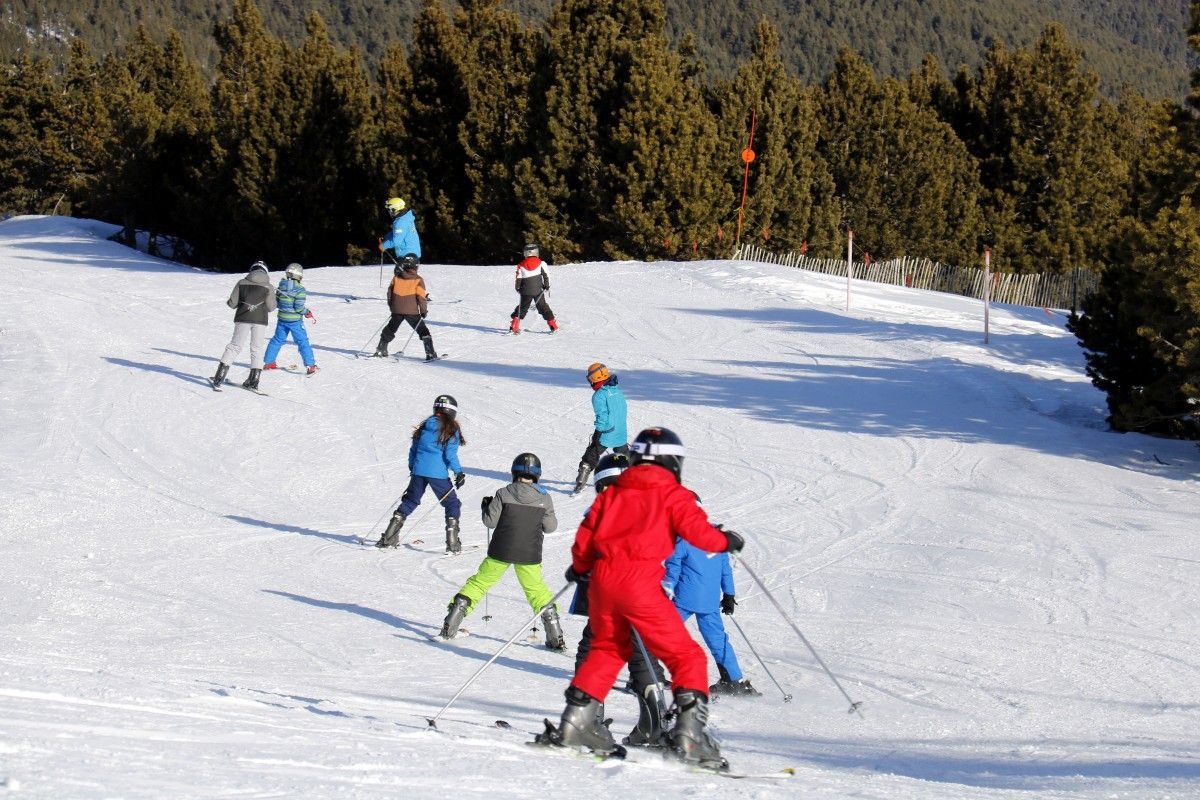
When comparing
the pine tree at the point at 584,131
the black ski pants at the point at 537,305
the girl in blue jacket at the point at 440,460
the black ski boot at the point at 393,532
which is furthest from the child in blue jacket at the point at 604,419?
the pine tree at the point at 584,131

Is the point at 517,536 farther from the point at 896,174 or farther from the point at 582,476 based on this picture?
the point at 896,174

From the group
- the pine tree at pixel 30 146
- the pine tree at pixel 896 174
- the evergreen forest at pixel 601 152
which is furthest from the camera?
the pine tree at pixel 30 146

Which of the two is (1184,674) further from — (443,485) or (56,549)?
(56,549)

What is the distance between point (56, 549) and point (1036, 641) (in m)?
7.96

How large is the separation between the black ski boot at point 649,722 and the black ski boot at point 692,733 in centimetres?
31

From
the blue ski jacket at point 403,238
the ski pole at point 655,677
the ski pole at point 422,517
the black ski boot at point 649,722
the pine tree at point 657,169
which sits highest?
the pine tree at point 657,169

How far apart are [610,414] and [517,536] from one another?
16.6 ft

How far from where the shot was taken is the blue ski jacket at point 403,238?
70.2ft

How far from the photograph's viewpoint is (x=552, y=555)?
11.8 metres

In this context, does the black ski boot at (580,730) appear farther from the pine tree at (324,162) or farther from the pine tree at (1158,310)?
the pine tree at (324,162)

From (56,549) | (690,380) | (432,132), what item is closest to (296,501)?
(56,549)

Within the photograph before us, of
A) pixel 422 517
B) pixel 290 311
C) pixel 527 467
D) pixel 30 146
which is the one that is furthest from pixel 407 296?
pixel 30 146

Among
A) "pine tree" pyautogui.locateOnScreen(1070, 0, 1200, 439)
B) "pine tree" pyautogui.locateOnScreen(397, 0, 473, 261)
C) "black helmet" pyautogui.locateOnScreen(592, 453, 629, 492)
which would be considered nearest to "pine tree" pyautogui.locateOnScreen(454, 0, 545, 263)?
"pine tree" pyautogui.locateOnScreen(397, 0, 473, 261)

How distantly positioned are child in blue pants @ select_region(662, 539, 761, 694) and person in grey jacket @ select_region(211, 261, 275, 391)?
10.2 metres
